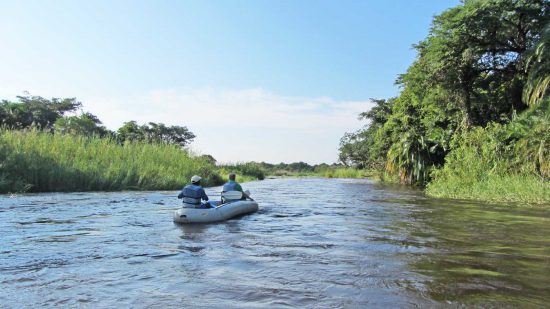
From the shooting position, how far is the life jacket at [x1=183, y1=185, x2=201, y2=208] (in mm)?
11312

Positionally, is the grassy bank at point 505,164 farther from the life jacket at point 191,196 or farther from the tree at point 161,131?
the tree at point 161,131

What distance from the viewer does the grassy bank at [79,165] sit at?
18203 millimetres

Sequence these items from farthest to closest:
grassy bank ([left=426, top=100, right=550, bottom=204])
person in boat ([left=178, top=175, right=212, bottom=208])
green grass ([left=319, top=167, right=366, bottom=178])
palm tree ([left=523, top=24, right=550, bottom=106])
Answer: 1. green grass ([left=319, top=167, right=366, bottom=178])
2. palm tree ([left=523, top=24, right=550, bottom=106])
3. grassy bank ([left=426, top=100, right=550, bottom=204])
4. person in boat ([left=178, top=175, right=212, bottom=208])

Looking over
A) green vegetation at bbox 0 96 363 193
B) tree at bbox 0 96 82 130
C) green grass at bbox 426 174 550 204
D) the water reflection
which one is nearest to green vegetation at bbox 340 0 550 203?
green grass at bbox 426 174 550 204

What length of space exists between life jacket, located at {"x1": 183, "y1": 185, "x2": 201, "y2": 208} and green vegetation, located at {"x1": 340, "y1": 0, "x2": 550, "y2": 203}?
10.8 m

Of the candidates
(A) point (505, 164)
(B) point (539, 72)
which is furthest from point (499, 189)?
(B) point (539, 72)

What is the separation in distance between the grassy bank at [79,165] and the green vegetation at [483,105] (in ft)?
46.8

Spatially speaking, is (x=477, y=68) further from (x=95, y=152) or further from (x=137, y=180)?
(x=95, y=152)

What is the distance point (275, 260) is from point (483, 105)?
20828mm

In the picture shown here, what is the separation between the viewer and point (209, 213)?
11.4 metres

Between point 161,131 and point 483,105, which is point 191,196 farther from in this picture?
point 161,131

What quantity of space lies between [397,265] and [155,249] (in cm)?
423

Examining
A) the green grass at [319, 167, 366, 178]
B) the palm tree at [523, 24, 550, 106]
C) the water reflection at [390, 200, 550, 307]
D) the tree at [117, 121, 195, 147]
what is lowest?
the water reflection at [390, 200, 550, 307]

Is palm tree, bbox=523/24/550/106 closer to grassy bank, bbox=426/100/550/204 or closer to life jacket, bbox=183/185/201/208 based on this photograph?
grassy bank, bbox=426/100/550/204
